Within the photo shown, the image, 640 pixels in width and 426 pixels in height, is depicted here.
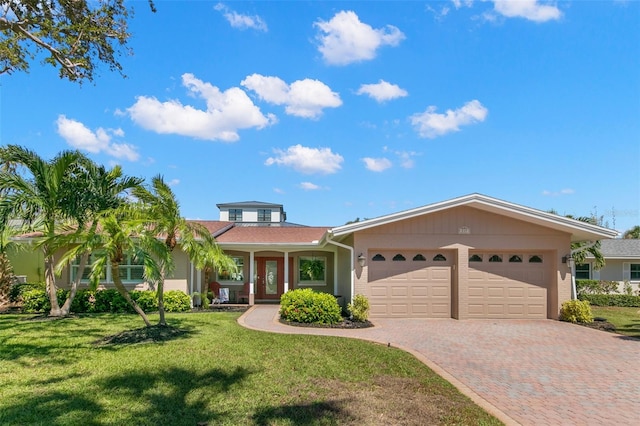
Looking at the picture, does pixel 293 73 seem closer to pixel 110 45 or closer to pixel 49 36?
pixel 110 45

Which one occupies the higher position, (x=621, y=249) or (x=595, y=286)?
→ (x=621, y=249)

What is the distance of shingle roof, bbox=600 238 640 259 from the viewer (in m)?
21.9

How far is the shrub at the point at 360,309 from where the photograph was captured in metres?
11.9

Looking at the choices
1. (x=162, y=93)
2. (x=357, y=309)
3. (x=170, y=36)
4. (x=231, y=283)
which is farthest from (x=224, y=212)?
(x=357, y=309)

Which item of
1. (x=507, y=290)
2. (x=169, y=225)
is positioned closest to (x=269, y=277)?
(x=169, y=225)

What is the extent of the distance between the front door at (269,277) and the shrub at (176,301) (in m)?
4.27

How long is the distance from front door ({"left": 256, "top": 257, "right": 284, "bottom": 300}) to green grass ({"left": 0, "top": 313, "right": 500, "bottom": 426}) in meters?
8.93

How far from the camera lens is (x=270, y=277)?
727 inches

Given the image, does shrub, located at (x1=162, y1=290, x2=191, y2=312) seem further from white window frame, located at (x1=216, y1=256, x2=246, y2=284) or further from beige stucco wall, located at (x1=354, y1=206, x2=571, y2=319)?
beige stucco wall, located at (x1=354, y1=206, x2=571, y2=319)

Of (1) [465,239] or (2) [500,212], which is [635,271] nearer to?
(2) [500,212]

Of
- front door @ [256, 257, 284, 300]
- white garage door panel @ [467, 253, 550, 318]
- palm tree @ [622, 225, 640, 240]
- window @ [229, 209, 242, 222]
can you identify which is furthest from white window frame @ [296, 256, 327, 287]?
palm tree @ [622, 225, 640, 240]

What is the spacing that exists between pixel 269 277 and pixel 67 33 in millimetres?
12056

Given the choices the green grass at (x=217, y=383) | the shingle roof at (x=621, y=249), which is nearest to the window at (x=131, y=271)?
the green grass at (x=217, y=383)

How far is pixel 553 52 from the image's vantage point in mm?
11852
